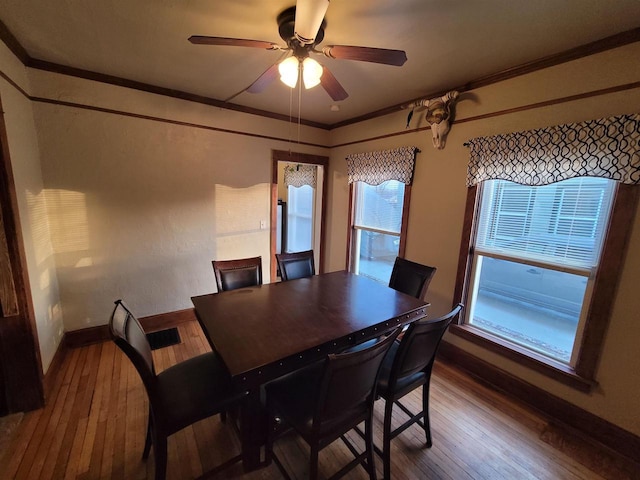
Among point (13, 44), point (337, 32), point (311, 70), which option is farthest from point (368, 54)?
point (13, 44)

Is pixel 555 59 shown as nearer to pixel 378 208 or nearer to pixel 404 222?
pixel 404 222

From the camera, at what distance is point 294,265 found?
8.91 ft

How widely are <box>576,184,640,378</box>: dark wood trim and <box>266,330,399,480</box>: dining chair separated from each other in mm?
1602

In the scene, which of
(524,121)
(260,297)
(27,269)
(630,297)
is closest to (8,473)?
(27,269)

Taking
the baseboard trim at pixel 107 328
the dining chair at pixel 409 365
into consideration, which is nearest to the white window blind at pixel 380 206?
the dining chair at pixel 409 365

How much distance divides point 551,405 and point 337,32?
305 centimetres

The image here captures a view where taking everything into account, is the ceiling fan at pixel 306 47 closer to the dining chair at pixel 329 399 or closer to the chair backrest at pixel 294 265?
the dining chair at pixel 329 399

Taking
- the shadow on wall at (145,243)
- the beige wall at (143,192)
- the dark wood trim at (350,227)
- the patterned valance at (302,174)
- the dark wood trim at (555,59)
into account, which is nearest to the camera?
the dark wood trim at (555,59)

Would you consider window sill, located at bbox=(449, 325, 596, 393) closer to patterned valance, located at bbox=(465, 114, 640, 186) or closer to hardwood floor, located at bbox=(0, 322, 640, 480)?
hardwood floor, located at bbox=(0, 322, 640, 480)

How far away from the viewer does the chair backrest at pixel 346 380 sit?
1085mm

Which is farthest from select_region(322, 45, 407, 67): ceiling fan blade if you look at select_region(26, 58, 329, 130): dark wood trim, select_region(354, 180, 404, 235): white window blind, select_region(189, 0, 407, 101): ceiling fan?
select_region(26, 58, 329, 130): dark wood trim

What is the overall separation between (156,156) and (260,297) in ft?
6.42

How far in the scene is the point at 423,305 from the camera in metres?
1.97

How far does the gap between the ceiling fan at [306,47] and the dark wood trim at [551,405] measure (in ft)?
8.18
